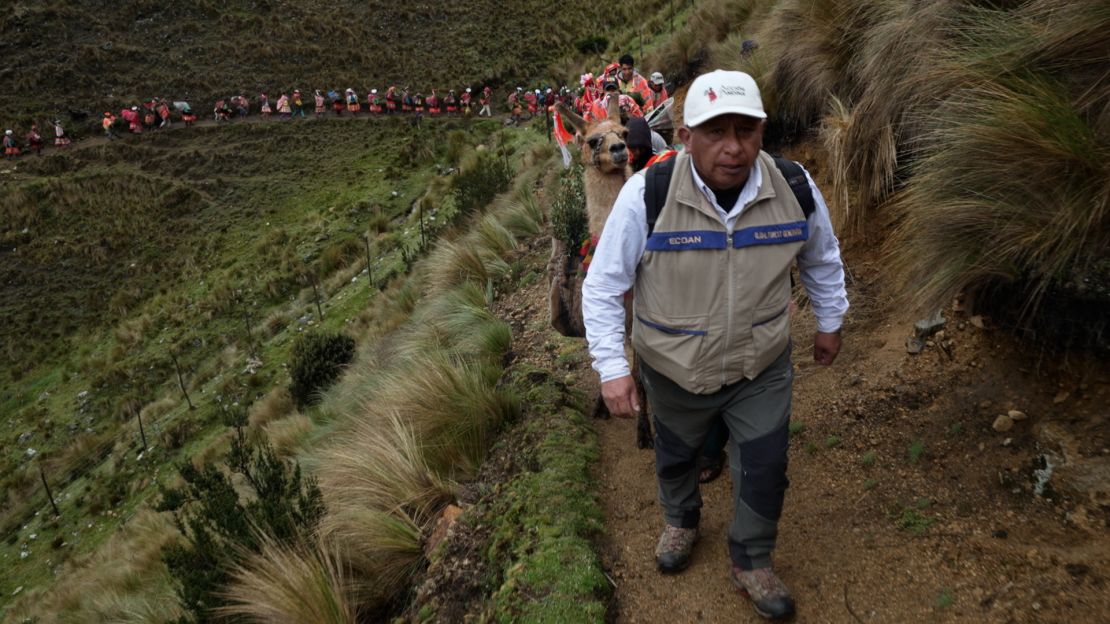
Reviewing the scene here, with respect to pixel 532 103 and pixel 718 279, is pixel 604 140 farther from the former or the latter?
pixel 532 103

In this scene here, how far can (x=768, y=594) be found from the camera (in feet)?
9.99

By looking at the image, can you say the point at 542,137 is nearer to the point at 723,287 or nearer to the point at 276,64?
the point at 723,287

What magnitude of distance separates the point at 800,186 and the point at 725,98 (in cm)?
50

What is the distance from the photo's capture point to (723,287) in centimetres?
270

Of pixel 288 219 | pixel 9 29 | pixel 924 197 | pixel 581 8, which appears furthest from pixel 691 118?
pixel 9 29

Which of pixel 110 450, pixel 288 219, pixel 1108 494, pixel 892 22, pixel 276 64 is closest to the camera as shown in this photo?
pixel 1108 494

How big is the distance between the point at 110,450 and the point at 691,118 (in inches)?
618

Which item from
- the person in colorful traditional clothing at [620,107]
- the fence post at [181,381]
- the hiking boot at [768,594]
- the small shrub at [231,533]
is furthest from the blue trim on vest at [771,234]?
the fence post at [181,381]

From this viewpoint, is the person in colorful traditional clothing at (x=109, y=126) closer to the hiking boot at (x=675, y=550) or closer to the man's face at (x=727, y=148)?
the hiking boot at (x=675, y=550)

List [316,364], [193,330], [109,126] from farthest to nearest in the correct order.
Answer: [109,126]
[193,330]
[316,364]

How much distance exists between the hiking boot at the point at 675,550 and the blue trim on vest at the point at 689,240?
1.44 meters

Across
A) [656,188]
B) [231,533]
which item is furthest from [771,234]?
[231,533]

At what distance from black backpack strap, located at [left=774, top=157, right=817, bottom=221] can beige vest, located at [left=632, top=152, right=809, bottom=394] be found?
5cm

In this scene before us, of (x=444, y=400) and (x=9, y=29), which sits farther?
(x=9, y=29)
